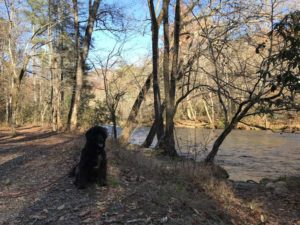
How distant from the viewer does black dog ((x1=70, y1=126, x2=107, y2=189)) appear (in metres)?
6.71

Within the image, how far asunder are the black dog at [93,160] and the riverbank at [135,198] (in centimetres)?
18

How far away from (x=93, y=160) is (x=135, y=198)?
999 mm

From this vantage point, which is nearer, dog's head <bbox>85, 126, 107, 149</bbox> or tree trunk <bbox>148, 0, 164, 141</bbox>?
dog's head <bbox>85, 126, 107, 149</bbox>

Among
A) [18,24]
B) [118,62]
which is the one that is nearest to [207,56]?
[118,62]

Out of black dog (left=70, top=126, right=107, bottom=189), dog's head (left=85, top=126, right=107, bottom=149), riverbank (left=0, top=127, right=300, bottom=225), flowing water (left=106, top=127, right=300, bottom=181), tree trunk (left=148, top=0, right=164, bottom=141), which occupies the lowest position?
flowing water (left=106, top=127, right=300, bottom=181)

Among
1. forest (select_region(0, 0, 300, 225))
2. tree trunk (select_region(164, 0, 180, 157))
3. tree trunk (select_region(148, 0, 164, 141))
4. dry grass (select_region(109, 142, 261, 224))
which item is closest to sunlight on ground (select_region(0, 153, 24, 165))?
forest (select_region(0, 0, 300, 225))

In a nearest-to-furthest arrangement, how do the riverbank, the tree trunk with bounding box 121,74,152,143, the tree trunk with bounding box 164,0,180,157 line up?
the riverbank < the tree trunk with bounding box 164,0,180,157 < the tree trunk with bounding box 121,74,152,143

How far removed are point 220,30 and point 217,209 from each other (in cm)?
1039

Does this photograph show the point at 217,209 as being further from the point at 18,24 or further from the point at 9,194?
the point at 18,24

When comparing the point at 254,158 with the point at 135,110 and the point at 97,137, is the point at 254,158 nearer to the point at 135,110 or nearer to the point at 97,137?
the point at 135,110

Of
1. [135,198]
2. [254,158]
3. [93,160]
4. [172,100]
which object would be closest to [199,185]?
[135,198]

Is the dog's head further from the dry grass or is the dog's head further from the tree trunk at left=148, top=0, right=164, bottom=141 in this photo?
the tree trunk at left=148, top=0, right=164, bottom=141

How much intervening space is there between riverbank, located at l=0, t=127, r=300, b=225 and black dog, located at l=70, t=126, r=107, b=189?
183 mm

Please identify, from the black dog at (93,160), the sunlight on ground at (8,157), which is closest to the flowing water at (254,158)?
the sunlight on ground at (8,157)
